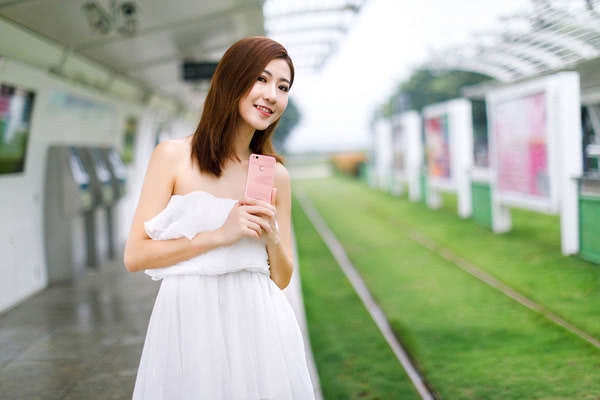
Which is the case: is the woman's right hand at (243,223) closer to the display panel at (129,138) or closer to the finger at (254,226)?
the finger at (254,226)

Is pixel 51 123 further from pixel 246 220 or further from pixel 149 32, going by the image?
pixel 246 220

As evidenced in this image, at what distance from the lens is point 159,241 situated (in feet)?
6.27

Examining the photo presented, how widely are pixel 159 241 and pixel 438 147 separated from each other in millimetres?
14106

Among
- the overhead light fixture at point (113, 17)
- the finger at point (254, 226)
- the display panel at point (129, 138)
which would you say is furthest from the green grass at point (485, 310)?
the display panel at point (129, 138)

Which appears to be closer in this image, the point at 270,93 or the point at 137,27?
the point at 270,93

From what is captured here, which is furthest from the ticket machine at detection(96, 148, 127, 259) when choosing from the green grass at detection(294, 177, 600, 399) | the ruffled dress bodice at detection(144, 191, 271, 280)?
the ruffled dress bodice at detection(144, 191, 271, 280)

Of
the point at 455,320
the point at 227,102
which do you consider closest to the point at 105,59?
the point at 455,320

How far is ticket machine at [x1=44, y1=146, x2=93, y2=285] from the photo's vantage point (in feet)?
25.6

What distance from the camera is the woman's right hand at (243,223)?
71.4 inches

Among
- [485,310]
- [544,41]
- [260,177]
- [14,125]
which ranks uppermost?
[544,41]

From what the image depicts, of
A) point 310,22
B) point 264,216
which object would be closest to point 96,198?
point 310,22

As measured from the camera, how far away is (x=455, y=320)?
6.05m

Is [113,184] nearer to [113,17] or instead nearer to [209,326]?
[113,17]

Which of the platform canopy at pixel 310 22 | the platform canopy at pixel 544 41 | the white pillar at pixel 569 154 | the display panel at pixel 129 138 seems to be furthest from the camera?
the display panel at pixel 129 138
